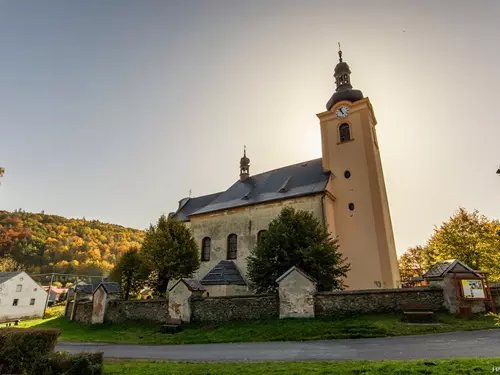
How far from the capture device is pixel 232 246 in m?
23.8

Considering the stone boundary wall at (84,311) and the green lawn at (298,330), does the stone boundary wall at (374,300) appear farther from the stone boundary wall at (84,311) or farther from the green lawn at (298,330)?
the stone boundary wall at (84,311)

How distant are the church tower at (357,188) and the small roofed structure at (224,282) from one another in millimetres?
7296

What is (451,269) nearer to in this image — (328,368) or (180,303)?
(328,368)

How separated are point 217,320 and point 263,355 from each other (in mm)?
6897

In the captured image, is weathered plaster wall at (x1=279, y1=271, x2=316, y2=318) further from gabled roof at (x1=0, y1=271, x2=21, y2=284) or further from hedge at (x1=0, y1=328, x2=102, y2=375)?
gabled roof at (x1=0, y1=271, x2=21, y2=284)

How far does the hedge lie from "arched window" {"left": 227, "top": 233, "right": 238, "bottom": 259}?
1609 centimetres

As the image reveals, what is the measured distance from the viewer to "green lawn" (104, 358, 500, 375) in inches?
212

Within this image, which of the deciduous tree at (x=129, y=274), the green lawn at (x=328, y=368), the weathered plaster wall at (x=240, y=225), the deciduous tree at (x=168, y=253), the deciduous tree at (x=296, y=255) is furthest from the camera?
the deciduous tree at (x=129, y=274)

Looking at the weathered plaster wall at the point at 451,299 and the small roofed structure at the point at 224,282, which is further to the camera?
the small roofed structure at the point at 224,282

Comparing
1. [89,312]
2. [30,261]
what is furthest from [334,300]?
[30,261]

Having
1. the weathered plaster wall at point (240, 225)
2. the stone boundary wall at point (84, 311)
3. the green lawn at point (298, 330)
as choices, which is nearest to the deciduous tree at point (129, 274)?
the stone boundary wall at point (84, 311)

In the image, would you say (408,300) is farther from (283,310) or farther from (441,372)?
(441,372)

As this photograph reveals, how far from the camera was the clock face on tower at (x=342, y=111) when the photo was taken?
23.8 meters

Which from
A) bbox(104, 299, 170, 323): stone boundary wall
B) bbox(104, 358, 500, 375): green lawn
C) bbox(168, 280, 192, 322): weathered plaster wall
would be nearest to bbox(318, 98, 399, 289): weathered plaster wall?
bbox(168, 280, 192, 322): weathered plaster wall
